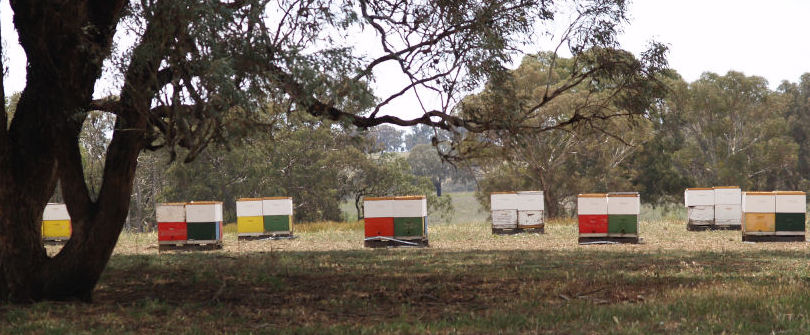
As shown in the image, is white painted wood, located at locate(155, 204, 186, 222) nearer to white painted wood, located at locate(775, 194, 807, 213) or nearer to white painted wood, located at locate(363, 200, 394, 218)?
white painted wood, located at locate(363, 200, 394, 218)

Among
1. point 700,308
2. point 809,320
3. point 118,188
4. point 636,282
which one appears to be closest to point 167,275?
point 118,188

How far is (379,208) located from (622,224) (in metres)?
6.32

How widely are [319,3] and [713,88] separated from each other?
5120cm

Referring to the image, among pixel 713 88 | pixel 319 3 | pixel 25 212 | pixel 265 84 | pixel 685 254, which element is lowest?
pixel 685 254

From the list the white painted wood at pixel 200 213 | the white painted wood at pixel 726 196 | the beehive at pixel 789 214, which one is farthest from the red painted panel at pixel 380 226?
the white painted wood at pixel 726 196

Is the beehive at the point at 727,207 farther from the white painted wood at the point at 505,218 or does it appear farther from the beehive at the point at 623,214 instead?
the white painted wood at the point at 505,218

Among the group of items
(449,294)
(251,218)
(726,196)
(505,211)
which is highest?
(726,196)

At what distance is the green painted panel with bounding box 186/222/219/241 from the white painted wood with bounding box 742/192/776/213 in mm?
13685

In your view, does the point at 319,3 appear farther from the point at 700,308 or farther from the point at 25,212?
the point at 700,308

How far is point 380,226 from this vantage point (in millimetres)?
21750

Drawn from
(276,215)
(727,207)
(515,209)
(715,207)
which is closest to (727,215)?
(727,207)

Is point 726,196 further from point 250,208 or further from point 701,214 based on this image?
point 250,208

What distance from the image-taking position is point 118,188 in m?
11.2

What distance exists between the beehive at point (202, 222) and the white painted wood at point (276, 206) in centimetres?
372
